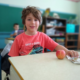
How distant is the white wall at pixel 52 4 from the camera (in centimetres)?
342

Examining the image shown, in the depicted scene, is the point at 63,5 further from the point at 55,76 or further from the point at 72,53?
the point at 55,76

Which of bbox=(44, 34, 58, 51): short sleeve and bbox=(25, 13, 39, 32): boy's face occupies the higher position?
bbox=(25, 13, 39, 32): boy's face

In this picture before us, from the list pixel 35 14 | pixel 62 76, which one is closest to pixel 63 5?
pixel 35 14

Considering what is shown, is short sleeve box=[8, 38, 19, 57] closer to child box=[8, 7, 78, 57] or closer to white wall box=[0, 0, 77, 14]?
child box=[8, 7, 78, 57]

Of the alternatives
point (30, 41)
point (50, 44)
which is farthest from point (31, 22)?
point (50, 44)

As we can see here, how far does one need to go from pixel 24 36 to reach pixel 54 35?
2.79 meters

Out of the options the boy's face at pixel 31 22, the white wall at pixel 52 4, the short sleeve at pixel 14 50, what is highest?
the white wall at pixel 52 4

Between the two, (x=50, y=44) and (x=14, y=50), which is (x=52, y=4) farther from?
(x=14, y=50)

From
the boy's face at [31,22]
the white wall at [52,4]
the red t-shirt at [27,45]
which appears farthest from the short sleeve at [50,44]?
the white wall at [52,4]

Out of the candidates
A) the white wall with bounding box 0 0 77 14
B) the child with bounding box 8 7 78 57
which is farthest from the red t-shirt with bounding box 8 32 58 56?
the white wall with bounding box 0 0 77 14

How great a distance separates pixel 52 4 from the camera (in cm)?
406

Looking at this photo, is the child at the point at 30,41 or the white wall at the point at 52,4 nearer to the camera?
the child at the point at 30,41

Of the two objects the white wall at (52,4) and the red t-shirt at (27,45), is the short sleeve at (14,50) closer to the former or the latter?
the red t-shirt at (27,45)

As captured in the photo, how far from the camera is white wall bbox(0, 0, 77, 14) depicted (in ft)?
11.2
